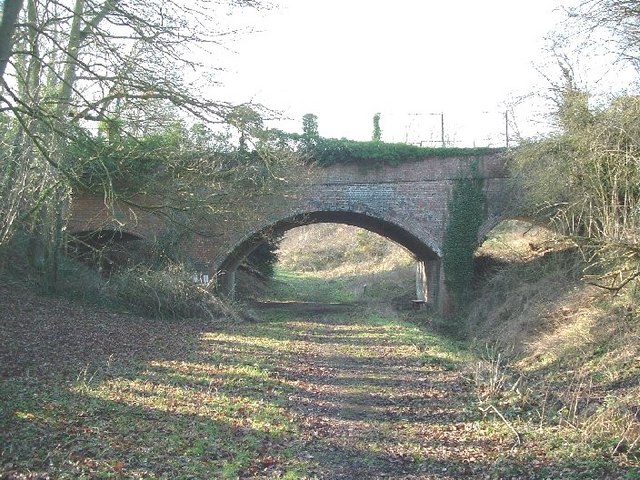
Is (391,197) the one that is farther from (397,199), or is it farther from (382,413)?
(382,413)

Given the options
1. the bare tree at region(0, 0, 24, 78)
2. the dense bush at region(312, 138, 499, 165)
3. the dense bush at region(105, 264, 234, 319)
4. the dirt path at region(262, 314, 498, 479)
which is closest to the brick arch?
the dense bush at region(312, 138, 499, 165)

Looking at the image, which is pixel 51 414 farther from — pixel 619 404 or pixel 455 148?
pixel 455 148

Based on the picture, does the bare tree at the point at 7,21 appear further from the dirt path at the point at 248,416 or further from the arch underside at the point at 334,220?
the arch underside at the point at 334,220

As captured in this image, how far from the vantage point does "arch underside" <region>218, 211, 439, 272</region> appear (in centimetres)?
2152

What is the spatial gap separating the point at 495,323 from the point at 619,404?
1016cm

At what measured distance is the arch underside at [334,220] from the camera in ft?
70.6

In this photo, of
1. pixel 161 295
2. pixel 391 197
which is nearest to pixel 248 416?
pixel 161 295

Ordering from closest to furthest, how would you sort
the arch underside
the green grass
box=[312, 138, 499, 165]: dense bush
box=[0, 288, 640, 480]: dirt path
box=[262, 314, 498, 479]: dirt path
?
1. box=[0, 288, 640, 480]: dirt path
2. box=[262, 314, 498, 479]: dirt path
3. box=[312, 138, 499, 165]: dense bush
4. the arch underside
5. the green grass

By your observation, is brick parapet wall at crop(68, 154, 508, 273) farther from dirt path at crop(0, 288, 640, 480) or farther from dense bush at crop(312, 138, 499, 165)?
dirt path at crop(0, 288, 640, 480)

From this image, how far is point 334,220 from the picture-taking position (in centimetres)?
2434

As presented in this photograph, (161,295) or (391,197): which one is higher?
(391,197)

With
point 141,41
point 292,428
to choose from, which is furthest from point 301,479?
point 141,41

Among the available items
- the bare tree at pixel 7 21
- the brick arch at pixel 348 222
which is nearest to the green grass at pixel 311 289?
the brick arch at pixel 348 222

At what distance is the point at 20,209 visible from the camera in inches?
533
